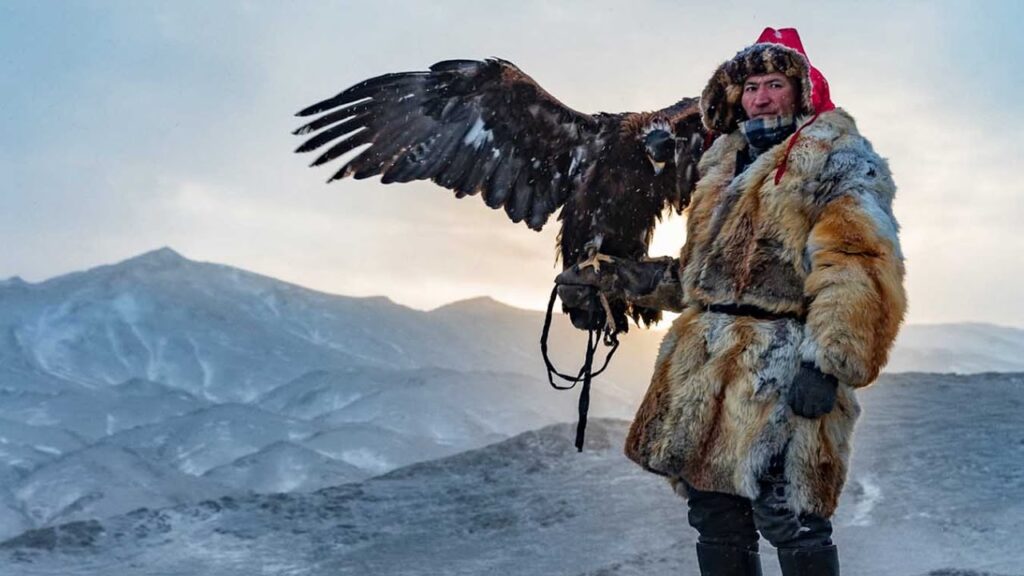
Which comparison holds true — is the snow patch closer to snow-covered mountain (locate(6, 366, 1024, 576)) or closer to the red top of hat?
the red top of hat

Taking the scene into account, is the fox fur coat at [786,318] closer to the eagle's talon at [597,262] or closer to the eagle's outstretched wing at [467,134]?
the eagle's talon at [597,262]

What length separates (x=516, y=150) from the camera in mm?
4645

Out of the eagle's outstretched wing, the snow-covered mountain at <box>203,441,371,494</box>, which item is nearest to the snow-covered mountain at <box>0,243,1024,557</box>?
the snow-covered mountain at <box>203,441,371,494</box>

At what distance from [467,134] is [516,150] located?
0.22m

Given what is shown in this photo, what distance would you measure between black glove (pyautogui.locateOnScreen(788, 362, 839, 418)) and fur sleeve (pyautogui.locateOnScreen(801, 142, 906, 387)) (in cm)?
3

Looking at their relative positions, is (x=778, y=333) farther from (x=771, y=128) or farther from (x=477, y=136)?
(x=477, y=136)

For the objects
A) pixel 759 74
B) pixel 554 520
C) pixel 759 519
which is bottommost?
pixel 554 520

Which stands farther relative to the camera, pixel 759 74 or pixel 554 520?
pixel 554 520

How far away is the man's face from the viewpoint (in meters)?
2.62

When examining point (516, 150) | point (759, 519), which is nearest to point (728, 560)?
point (759, 519)

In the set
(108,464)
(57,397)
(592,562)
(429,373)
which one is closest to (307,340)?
(429,373)

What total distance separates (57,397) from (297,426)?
6.36 meters

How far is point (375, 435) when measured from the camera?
22078 millimetres

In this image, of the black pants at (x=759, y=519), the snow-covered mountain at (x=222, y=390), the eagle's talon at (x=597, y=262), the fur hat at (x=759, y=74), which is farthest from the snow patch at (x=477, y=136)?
the snow-covered mountain at (x=222, y=390)
